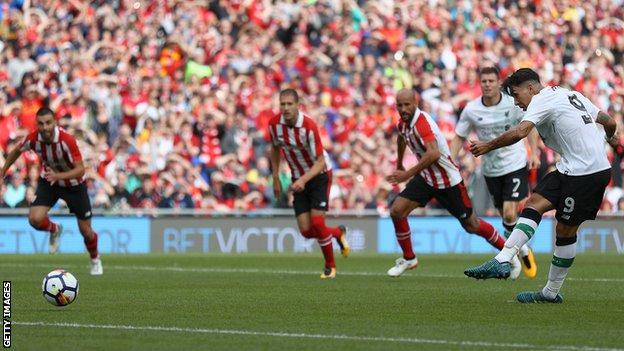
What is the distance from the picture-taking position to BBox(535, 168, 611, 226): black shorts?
1198 centimetres

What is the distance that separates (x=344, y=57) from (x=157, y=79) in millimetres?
4485

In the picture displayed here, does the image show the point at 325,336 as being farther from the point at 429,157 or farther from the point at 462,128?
the point at 462,128

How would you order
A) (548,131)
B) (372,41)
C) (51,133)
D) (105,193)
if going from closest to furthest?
(548,131), (51,133), (105,193), (372,41)

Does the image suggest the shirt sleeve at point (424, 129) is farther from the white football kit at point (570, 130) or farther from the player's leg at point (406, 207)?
the white football kit at point (570, 130)

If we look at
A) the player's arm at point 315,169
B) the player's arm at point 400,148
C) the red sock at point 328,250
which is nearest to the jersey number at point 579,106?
the player's arm at point 400,148

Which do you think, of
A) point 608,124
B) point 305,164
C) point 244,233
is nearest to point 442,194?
point 305,164

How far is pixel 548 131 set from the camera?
12055mm

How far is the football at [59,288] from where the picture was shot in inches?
470

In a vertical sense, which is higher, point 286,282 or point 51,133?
point 51,133

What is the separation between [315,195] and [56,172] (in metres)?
3.38

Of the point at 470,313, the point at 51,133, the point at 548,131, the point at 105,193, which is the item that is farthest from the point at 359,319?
the point at 105,193

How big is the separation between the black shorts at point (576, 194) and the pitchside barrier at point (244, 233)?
1520cm

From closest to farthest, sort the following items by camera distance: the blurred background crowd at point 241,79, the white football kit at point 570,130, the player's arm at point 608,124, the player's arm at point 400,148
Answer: the white football kit at point 570,130, the player's arm at point 608,124, the player's arm at point 400,148, the blurred background crowd at point 241,79

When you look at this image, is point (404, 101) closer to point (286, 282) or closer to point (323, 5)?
point (286, 282)
